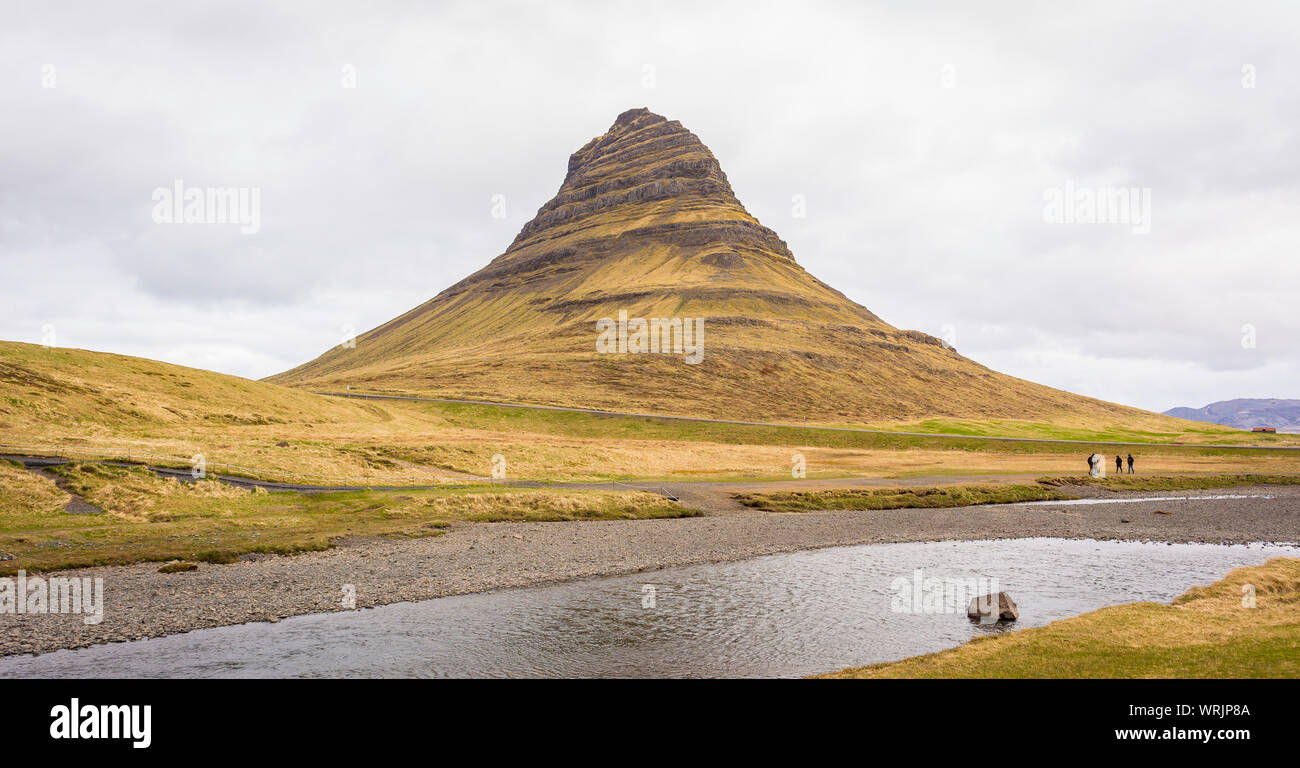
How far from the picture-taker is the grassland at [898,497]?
67.4m

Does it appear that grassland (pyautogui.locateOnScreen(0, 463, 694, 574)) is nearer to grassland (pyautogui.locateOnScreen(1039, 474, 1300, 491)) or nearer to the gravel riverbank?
the gravel riverbank

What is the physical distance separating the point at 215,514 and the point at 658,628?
40.8m

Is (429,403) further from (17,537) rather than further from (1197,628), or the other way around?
(1197,628)

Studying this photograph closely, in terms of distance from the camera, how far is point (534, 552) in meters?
44.7

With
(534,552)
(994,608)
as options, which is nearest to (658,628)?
(994,608)

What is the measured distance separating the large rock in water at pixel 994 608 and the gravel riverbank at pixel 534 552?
17323mm

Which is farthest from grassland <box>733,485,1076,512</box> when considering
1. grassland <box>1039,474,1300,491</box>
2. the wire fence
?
the wire fence

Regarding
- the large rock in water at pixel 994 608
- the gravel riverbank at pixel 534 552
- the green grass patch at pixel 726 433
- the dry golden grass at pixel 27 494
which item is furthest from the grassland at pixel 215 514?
the green grass patch at pixel 726 433

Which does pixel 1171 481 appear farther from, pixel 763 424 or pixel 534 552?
pixel 534 552

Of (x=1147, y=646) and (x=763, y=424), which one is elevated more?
(x=763, y=424)

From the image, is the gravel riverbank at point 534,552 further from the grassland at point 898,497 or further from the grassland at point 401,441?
the grassland at point 401,441

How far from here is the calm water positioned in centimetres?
2375
